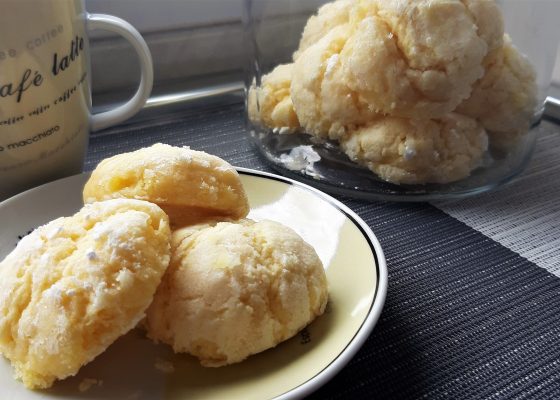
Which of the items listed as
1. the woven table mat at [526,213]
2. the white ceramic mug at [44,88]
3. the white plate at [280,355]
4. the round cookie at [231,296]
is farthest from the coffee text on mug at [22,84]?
the woven table mat at [526,213]

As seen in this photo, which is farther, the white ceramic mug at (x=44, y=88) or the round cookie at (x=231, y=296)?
the white ceramic mug at (x=44, y=88)

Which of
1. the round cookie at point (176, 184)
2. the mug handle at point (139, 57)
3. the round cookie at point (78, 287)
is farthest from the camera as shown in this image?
the mug handle at point (139, 57)

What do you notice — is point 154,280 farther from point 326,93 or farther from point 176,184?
point 326,93

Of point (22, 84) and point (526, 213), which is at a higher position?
point (22, 84)

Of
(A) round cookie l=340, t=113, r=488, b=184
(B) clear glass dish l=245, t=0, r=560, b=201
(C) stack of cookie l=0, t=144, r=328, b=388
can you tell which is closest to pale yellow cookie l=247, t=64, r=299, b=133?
(B) clear glass dish l=245, t=0, r=560, b=201

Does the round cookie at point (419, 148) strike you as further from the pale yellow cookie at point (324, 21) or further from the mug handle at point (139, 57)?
the mug handle at point (139, 57)

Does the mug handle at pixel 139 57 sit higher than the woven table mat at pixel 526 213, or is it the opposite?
the mug handle at pixel 139 57

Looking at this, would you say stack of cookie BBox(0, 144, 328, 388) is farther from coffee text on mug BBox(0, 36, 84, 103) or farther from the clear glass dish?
the clear glass dish

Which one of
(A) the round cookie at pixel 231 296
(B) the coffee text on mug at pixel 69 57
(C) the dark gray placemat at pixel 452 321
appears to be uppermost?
(B) the coffee text on mug at pixel 69 57

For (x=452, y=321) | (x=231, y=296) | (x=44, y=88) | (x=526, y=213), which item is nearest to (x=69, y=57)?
(x=44, y=88)
